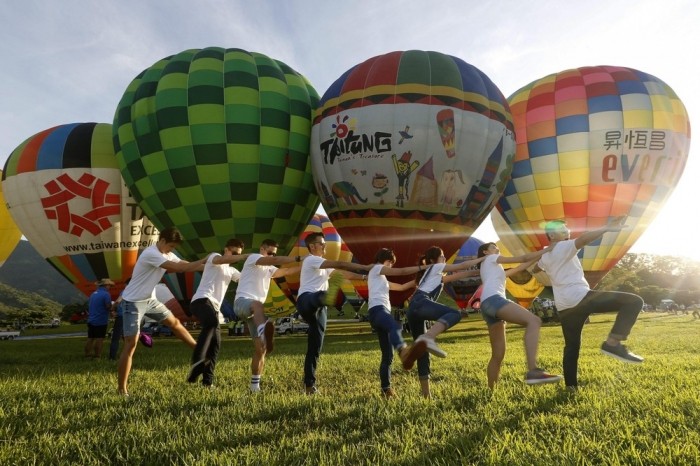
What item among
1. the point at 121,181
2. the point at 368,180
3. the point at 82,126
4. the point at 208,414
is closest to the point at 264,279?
the point at 208,414

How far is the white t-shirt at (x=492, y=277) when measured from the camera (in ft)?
17.9

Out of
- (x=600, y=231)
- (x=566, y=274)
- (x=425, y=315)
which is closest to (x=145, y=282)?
(x=425, y=315)

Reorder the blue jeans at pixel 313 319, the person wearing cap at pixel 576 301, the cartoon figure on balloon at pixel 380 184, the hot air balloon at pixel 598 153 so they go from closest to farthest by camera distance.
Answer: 1. the person wearing cap at pixel 576 301
2. the blue jeans at pixel 313 319
3. the cartoon figure on balloon at pixel 380 184
4. the hot air balloon at pixel 598 153

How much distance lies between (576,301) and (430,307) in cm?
157

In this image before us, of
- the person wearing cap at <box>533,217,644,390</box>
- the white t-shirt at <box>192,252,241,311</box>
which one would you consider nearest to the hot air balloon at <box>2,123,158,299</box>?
the white t-shirt at <box>192,252,241,311</box>

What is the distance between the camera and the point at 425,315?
5.33 meters

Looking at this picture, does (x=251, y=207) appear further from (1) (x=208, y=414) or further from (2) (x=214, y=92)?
(1) (x=208, y=414)

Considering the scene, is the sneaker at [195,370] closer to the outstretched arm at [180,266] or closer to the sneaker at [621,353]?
the outstretched arm at [180,266]

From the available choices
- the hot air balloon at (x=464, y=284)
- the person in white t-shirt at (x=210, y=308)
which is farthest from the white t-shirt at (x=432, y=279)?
the hot air balloon at (x=464, y=284)

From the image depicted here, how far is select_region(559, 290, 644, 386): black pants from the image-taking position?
16.0 ft

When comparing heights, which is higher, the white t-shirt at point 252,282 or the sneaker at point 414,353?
the white t-shirt at point 252,282

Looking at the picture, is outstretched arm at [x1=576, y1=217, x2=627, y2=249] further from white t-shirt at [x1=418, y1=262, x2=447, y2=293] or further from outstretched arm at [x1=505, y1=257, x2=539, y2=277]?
white t-shirt at [x1=418, y1=262, x2=447, y2=293]

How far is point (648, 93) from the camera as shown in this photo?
16.5 m

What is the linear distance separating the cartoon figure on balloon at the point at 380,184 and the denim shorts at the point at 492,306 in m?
7.70
